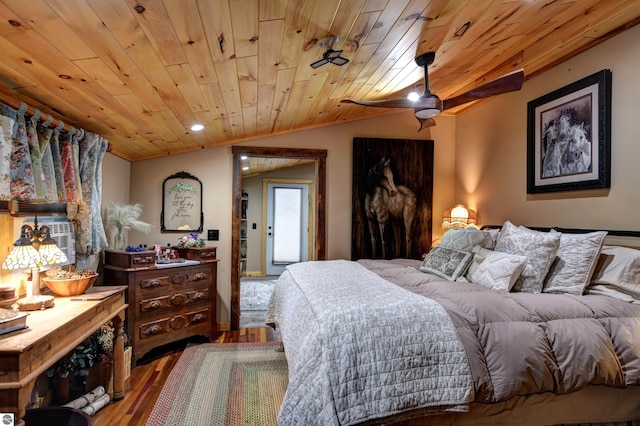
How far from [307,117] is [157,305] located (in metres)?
2.37

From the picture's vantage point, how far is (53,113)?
7.38 ft

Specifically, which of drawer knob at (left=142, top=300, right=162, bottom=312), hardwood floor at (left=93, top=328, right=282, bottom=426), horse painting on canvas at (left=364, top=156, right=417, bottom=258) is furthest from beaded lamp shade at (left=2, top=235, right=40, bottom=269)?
horse painting on canvas at (left=364, top=156, right=417, bottom=258)

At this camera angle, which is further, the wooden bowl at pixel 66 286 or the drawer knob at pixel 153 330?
the drawer knob at pixel 153 330

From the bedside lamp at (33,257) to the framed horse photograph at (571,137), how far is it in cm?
367

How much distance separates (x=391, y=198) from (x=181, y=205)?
8.14 ft

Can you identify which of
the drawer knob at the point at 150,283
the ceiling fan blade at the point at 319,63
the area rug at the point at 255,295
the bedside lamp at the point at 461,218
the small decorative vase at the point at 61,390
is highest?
the ceiling fan blade at the point at 319,63

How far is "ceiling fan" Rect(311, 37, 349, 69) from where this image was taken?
6.71 ft

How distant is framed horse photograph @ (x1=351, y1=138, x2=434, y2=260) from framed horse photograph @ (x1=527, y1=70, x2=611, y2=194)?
50.1 inches

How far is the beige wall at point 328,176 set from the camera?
3.96 m

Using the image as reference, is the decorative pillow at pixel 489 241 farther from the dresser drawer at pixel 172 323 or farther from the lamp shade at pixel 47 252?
the lamp shade at pixel 47 252

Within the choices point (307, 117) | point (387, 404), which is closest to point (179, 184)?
point (307, 117)

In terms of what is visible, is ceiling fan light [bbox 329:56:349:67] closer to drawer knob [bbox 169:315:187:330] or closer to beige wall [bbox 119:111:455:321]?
beige wall [bbox 119:111:455:321]

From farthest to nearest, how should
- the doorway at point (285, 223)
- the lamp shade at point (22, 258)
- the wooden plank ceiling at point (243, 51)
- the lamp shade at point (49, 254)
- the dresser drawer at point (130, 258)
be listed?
the doorway at point (285, 223) < the dresser drawer at point (130, 258) < the lamp shade at point (49, 254) < the lamp shade at point (22, 258) < the wooden plank ceiling at point (243, 51)

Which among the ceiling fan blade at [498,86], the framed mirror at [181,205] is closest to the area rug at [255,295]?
the framed mirror at [181,205]
